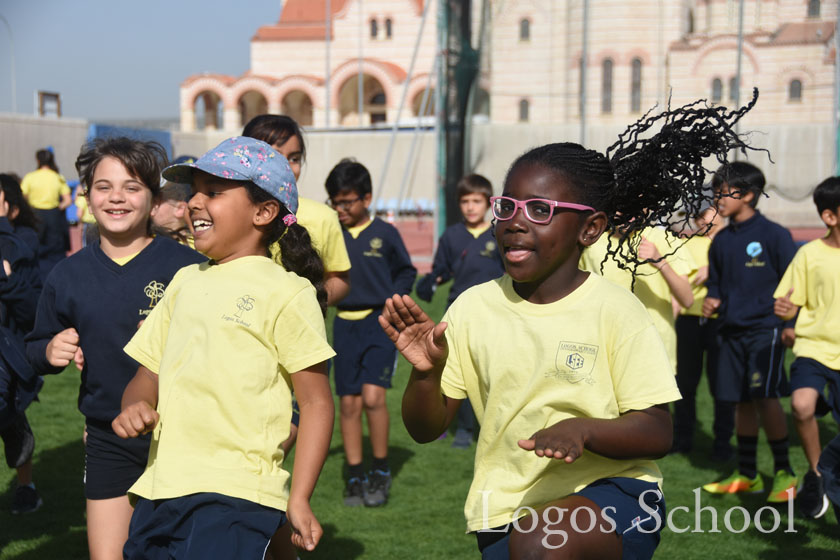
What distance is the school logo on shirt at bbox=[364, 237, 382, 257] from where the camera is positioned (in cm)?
621

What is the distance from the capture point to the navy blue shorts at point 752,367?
591 centimetres

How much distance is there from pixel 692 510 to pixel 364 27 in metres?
58.6

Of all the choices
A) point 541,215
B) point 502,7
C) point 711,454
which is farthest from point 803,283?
point 502,7

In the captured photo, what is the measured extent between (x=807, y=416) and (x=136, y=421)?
3948 mm

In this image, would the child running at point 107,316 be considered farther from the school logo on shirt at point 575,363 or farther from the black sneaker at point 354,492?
the black sneaker at point 354,492

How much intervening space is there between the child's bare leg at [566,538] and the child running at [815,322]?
320 cm

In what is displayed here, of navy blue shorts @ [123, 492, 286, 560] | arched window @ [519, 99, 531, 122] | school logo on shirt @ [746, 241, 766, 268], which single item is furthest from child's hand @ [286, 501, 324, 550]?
arched window @ [519, 99, 531, 122]

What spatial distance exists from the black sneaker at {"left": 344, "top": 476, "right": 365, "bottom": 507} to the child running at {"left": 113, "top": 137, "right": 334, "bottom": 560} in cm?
305

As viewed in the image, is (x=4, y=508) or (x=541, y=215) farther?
(x=4, y=508)

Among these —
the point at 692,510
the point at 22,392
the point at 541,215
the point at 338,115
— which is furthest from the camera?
the point at 338,115

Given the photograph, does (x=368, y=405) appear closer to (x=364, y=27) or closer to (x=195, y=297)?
(x=195, y=297)

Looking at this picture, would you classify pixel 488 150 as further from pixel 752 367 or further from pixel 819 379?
pixel 819 379

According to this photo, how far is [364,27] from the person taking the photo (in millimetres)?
61344

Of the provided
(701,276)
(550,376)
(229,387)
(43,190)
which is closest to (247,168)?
(229,387)
